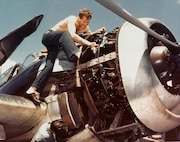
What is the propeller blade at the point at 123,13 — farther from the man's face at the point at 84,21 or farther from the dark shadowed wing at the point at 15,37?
the dark shadowed wing at the point at 15,37

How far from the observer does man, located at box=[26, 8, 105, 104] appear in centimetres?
375

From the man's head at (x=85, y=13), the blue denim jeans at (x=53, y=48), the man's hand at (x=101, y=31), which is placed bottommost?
the blue denim jeans at (x=53, y=48)

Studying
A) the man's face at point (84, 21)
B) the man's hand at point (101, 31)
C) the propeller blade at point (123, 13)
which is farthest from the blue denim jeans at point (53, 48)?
the propeller blade at point (123, 13)

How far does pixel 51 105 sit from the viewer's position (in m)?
3.80

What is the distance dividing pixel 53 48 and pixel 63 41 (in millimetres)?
245

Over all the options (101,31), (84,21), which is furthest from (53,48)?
(101,31)

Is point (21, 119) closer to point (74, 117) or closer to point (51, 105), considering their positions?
point (51, 105)

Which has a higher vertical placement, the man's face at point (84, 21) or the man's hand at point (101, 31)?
the man's face at point (84, 21)

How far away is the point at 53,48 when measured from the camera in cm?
401

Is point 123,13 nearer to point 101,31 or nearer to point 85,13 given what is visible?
point 85,13

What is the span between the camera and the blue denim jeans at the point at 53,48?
3738 mm

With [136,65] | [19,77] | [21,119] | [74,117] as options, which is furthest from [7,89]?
[136,65]

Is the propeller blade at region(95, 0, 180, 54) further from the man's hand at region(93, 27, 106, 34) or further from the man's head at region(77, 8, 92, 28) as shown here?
the man's head at region(77, 8, 92, 28)

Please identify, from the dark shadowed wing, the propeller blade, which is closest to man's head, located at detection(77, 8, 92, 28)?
the dark shadowed wing
